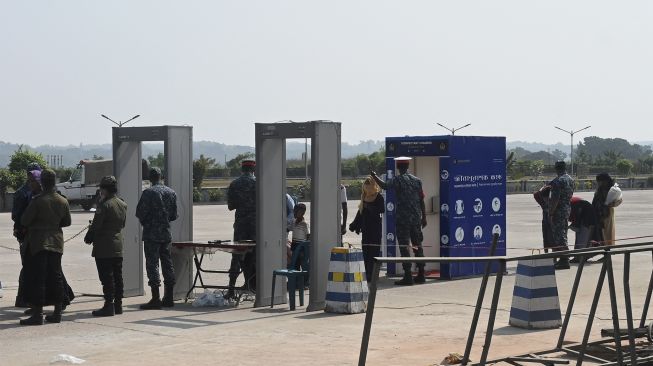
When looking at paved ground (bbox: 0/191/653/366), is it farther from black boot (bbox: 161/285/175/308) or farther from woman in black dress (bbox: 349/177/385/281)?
woman in black dress (bbox: 349/177/385/281)

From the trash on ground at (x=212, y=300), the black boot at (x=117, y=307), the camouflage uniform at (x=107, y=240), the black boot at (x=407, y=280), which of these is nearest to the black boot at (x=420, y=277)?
the black boot at (x=407, y=280)

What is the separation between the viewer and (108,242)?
45.7ft

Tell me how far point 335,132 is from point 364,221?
3.93m

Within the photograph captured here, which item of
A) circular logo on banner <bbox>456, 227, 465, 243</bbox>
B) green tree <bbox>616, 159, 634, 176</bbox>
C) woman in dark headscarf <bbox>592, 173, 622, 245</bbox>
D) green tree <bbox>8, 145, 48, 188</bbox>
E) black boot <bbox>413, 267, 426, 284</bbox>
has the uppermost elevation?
green tree <bbox>616, 159, 634, 176</bbox>

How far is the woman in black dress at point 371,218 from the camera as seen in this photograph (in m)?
18.0

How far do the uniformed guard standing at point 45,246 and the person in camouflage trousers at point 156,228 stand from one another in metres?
1.25

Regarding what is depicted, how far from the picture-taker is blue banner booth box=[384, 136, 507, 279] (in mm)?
18469

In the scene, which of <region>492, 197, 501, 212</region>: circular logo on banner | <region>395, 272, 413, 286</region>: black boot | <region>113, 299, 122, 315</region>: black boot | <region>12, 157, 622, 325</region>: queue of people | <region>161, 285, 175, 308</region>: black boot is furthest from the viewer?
<region>492, 197, 501, 212</region>: circular logo on banner

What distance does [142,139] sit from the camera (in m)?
16.0

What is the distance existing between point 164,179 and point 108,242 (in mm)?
2151

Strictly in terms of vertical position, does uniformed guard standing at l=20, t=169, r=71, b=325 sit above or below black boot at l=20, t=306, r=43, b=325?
above

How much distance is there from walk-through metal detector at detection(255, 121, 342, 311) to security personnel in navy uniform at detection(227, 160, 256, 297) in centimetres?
61

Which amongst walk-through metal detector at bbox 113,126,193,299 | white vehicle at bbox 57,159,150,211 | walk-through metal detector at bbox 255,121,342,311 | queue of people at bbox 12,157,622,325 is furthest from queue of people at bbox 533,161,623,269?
white vehicle at bbox 57,159,150,211

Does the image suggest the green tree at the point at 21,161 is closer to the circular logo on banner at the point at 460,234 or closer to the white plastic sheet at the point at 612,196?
the white plastic sheet at the point at 612,196
